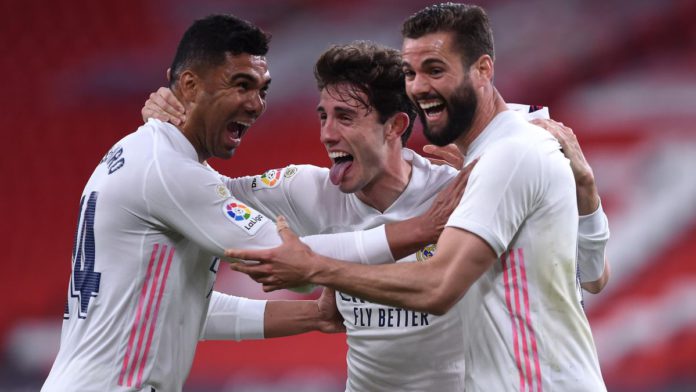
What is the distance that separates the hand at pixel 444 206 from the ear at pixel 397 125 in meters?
0.68

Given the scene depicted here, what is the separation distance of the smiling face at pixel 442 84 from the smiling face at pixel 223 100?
633mm

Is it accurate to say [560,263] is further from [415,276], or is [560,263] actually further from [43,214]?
[43,214]

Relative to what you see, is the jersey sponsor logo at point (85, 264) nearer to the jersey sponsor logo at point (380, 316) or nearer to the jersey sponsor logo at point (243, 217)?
the jersey sponsor logo at point (243, 217)

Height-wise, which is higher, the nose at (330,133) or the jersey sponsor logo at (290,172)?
the nose at (330,133)

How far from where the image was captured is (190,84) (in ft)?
12.0

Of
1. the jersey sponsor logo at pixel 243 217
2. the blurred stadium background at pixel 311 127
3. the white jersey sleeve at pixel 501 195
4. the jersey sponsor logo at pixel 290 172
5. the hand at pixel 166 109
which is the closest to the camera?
the white jersey sleeve at pixel 501 195

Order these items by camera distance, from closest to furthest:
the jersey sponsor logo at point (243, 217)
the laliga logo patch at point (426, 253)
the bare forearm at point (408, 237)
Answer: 1. the jersey sponsor logo at point (243, 217)
2. the bare forearm at point (408, 237)
3. the laliga logo patch at point (426, 253)

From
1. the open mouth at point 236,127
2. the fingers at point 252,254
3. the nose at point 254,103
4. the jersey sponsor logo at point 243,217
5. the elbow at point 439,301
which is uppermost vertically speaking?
the nose at point 254,103

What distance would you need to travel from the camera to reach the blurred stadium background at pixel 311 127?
653 cm

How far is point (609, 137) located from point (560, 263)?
3.87 metres

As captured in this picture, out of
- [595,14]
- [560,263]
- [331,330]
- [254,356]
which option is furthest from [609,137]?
[560,263]

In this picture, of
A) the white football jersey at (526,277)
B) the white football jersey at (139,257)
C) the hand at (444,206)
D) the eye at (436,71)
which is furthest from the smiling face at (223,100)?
the white football jersey at (526,277)

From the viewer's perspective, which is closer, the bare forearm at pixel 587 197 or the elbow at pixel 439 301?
the elbow at pixel 439 301

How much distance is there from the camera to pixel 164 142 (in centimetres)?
342
